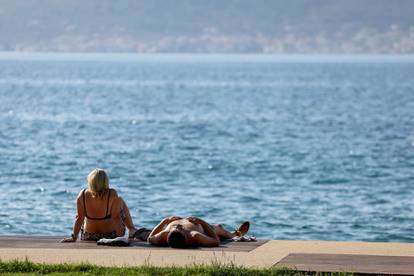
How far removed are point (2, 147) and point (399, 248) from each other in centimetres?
2801

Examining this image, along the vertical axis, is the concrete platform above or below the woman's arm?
below

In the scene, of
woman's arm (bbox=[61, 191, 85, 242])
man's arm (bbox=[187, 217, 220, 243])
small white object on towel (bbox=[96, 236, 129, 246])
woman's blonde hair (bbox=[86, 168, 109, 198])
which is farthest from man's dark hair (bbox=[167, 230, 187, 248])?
woman's arm (bbox=[61, 191, 85, 242])

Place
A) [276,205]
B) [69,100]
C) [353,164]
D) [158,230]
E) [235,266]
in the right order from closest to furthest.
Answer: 1. [235,266]
2. [158,230]
3. [276,205]
4. [353,164]
5. [69,100]

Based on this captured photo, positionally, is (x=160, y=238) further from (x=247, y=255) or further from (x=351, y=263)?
(x=351, y=263)

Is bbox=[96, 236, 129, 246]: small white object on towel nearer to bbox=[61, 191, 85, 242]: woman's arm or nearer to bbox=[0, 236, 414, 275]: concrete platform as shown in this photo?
bbox=[0, 236, 414, 275]: concrete platform

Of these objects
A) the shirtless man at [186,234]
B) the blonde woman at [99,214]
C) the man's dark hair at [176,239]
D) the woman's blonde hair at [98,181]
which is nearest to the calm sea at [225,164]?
the blonde woman at [99,214]

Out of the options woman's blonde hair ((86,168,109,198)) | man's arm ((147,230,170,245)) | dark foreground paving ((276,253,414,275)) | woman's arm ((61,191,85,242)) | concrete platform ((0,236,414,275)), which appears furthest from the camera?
woman's arm ((61,191,85,242))

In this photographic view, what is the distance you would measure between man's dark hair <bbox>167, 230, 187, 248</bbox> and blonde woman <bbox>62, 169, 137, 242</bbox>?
81 cm

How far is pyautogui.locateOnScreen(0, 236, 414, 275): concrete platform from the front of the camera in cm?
1138

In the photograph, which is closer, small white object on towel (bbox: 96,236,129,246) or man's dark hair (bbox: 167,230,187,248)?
man's dark hair (bbox: 167,230,187,248)

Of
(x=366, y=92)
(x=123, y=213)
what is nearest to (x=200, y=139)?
(x=123, y=213)

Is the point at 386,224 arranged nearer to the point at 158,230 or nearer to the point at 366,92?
the point at 158,230

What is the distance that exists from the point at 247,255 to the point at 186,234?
2.59ft

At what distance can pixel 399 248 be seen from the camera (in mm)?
12438
